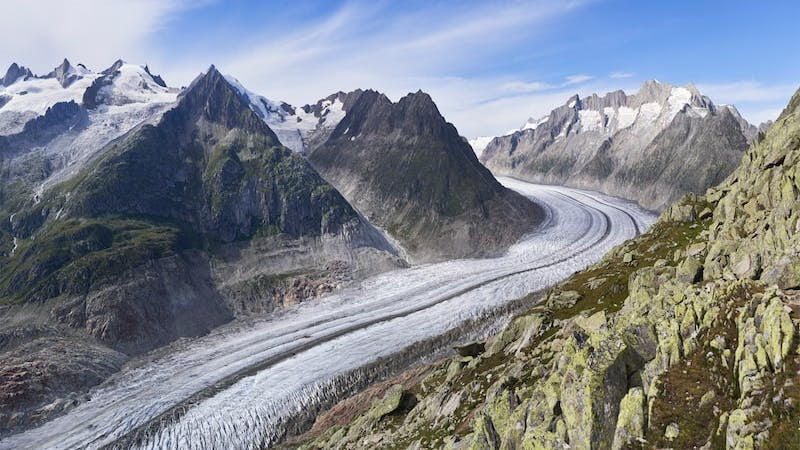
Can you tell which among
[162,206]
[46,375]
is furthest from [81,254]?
[46,375]

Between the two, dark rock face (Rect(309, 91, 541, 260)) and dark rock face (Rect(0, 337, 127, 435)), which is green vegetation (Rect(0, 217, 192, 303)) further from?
dark rock face (Rect(309, 91, 541, 260))

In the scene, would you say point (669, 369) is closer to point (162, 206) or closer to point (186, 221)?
point (186, 221)

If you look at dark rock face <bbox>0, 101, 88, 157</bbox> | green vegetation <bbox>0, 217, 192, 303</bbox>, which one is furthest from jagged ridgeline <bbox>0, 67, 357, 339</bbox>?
dark rock face <bbox>0, 101, 88, 157</bbox>

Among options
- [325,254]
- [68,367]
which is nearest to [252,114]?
[325,254]

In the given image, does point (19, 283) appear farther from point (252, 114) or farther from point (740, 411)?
point (740, 411)

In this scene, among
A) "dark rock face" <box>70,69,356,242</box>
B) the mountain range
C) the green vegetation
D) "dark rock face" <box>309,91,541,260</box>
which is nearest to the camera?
the mountain range

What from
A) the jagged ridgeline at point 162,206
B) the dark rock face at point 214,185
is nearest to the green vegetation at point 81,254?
the jagged ridgeline at point 162,206

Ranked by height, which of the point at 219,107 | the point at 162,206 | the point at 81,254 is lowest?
the point at 81,254
